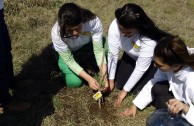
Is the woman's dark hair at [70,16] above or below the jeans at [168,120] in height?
above

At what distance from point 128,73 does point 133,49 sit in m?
0.45

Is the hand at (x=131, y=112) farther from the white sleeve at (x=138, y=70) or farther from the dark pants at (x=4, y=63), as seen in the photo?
the dark pants at (x=4, y=63)

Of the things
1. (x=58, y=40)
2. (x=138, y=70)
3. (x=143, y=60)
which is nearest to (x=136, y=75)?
(x=138, y=70)

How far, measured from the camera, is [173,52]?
2.58 m

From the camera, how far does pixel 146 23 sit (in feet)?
9.75

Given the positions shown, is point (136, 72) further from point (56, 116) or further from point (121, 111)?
point (56, 116)

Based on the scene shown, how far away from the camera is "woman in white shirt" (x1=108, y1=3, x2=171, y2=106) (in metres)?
2.83

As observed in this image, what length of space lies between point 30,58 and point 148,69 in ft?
4.81

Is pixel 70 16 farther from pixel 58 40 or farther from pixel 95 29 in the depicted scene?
pixel 95 29

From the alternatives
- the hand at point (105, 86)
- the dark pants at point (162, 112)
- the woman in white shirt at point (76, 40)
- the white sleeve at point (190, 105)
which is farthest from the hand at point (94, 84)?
the white sleeve at point (190, 105)

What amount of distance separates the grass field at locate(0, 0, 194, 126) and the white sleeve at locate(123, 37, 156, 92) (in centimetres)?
21

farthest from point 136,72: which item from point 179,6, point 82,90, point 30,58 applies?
point 179,6

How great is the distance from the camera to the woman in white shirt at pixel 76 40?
2899mm

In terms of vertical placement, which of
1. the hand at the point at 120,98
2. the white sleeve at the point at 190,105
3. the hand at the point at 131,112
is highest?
the white sleeve at the point at 190,105
